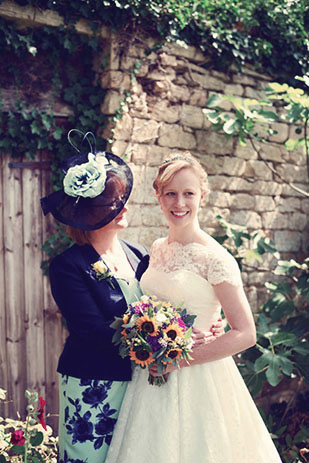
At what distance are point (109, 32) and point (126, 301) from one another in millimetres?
2232

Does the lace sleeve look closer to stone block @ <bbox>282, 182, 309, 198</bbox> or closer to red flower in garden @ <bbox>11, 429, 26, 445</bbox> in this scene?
red flower in garden @ <bbox>11, 429, 26, 445</bbox>

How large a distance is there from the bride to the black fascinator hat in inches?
8.4

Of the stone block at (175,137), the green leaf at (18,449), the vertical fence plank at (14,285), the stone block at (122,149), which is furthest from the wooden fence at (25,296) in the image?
the green leaf at (18,449)

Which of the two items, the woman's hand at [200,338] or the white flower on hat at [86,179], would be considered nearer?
the woman's hand at [200,338]

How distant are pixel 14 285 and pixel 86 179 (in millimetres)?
A: 1714

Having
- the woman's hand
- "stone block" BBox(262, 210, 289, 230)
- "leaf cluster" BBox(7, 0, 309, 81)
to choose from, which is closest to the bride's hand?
the woman's hand

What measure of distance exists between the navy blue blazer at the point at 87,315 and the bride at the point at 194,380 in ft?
0.48

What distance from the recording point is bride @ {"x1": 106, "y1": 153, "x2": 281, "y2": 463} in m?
2.16

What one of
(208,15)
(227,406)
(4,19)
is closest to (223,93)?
(208,15)

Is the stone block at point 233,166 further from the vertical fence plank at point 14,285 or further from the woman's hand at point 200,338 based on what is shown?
the woman's hand at point 200,338

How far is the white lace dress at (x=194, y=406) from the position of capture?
2154 mm

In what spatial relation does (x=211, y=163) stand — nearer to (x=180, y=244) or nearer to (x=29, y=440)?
(x=180, y=244)

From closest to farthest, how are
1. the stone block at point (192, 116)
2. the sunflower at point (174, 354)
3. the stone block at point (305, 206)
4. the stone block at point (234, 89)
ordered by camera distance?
the sunflower at point (174, 354) → the stone block at point (192, 116) → the stone block at point (234, 89) → the stone block at point (305, 206)

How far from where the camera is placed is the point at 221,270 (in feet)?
7.14
